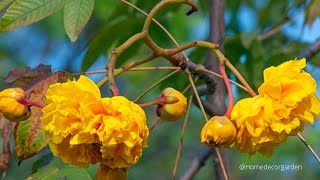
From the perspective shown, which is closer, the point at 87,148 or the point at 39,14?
the point at 87,148

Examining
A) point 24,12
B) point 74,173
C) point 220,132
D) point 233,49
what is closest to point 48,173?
point 74,173

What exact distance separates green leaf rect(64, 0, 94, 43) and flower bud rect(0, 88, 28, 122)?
133mm

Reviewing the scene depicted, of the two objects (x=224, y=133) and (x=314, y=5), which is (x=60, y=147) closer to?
(x=224, y=133)

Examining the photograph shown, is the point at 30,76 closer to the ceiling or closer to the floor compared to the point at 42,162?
closer to the ceiling

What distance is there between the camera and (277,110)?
1.01m

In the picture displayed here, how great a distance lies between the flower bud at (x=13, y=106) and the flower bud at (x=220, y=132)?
0.30 m

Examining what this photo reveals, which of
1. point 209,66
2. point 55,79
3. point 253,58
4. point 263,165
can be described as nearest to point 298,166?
point 263,165

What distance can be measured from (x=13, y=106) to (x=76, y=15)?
0.19 meters

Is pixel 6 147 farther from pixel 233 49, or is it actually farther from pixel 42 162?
pixel 233 49

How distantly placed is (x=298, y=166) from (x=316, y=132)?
34.4 inches

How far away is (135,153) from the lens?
100 centimetres

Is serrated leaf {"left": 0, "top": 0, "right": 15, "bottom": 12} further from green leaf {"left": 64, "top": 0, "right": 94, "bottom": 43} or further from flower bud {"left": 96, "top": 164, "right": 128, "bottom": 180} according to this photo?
flower bud {"left": 96, "top": 164, "right": 128, "bottom": 180}

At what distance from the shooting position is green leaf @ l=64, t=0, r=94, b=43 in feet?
3.73

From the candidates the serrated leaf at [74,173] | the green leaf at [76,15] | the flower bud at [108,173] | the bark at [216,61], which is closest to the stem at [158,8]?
the green leaf at [76,15]
